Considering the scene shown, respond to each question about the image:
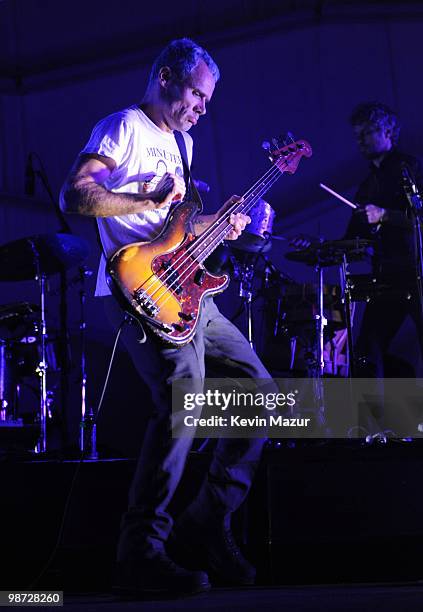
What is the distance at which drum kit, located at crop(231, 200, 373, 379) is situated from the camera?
5.54 metres

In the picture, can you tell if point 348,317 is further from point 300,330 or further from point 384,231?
point 300,330

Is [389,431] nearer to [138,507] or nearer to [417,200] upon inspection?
[417,200]

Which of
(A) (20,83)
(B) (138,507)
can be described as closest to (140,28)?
(A) (20,83)

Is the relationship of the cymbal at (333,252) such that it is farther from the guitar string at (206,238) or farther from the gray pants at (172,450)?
the gray pants at (172,450)

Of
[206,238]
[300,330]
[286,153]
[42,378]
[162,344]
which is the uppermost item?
[286,153]

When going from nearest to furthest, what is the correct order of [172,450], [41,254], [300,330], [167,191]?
[172,450]
[167,191]
[41,254]
[300,330]

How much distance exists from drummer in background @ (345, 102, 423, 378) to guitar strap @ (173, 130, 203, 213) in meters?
2.12

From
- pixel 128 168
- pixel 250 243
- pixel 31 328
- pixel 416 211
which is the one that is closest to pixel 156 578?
pixel 128 168

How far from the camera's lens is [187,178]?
3.31 m

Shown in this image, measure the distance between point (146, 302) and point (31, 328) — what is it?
3462 mm

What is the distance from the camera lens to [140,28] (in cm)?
709

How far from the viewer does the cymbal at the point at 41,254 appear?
207 inches

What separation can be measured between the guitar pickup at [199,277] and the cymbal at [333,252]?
2470 mm

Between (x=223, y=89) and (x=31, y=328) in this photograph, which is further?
(x=223, y=89)
